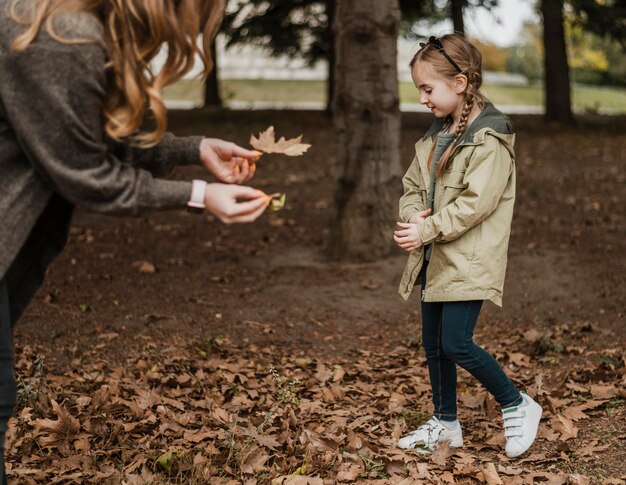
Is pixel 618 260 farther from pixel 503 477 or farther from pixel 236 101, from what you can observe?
pixel 236 101

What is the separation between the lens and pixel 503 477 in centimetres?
369

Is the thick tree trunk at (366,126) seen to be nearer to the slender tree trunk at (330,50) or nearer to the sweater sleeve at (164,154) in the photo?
the sweater sleeve at (164,154)

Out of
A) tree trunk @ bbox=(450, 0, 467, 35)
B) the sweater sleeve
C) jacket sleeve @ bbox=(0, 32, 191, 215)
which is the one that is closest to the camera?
jacket sleeve @ bbox=(0, 32, 191, 215)

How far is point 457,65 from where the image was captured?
3.61m

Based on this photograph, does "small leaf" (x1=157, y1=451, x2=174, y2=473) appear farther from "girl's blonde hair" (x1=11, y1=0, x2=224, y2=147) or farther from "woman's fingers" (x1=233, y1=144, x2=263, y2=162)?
"girl's blonde hair" (x1=11, y1=0, x2=224, y2=147)

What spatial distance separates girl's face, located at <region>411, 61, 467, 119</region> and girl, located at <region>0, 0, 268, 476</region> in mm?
1338

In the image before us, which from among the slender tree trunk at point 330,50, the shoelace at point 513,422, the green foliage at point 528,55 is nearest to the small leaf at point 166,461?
the shoelace at point 513,422

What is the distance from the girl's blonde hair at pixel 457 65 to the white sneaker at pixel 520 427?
3.83 ft

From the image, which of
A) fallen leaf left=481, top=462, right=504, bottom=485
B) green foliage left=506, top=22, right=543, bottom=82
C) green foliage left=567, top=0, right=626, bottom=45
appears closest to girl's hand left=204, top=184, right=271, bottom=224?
fallen leaf left=481, top=462, right=504, bottom=485

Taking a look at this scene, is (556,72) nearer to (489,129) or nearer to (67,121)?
(489,129)

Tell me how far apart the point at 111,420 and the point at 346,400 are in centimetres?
130

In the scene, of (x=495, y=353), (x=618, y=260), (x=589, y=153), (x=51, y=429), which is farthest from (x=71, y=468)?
(x=589, y=153)

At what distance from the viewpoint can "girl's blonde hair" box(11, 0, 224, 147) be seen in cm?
226

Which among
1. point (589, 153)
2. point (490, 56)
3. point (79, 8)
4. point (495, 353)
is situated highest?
point (79, 8)
